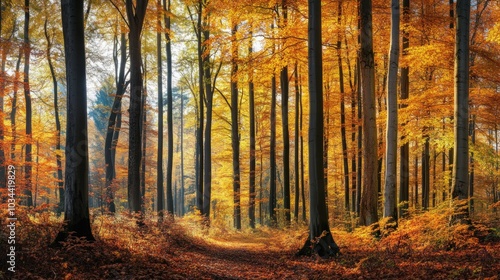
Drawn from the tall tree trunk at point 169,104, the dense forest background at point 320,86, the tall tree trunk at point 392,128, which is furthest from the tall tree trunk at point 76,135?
the tall tree trunk at point 169,104

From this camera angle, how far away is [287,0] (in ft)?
40.0

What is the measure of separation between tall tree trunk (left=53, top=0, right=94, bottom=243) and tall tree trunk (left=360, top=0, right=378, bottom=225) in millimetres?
7295

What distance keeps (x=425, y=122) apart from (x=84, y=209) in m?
11.3

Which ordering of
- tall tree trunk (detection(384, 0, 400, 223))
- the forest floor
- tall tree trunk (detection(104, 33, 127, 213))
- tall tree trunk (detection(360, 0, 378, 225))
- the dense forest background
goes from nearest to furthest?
the forest floor < the dense forest background < tall tree trunk (detection(384, 0, 400, 223)) < tall tree trunk (detection(360, 0, 378, 225)) < tall tree trunk (detection(104, 33, 127, 213))

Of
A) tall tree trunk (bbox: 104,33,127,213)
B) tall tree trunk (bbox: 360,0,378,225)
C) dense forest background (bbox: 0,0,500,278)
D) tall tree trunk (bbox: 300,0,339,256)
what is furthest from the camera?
tall tree trunk (bbox: 104,33,127,213)

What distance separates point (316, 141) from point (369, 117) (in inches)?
103

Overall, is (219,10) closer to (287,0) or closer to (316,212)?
(287,0)

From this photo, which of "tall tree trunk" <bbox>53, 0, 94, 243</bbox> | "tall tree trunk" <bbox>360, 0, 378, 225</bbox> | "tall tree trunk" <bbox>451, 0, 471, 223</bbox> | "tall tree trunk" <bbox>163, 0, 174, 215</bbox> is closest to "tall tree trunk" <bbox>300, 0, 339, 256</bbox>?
"tall tree trunk" <bbox>360, 0, 378, 225</bbox>

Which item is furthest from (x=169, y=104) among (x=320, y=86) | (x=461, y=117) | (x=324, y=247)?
(x=461, y=117)

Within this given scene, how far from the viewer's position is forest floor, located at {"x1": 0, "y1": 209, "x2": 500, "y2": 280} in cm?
557

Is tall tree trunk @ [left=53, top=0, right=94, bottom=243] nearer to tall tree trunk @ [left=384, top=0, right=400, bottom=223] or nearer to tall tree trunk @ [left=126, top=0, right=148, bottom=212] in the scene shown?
tall tree trunk @ [left=126, top=0, right=148, bottom=212]

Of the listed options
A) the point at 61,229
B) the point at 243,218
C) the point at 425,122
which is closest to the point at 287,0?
the point at 425,122

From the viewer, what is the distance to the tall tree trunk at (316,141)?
28.2 ft

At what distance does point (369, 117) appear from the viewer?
1033 centimetres
